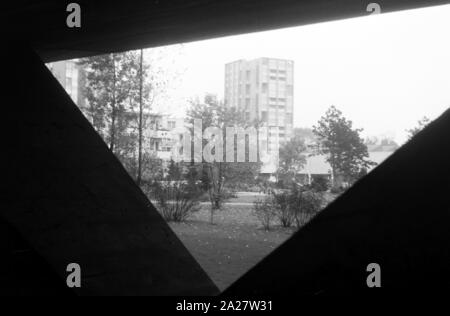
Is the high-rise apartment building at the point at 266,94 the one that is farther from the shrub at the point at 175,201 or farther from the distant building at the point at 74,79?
the distant building at the point at 74,79

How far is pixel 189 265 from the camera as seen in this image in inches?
275

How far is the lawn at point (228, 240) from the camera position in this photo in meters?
9.18

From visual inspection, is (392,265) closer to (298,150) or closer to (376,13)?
(376,13)

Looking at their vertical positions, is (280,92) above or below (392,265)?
above

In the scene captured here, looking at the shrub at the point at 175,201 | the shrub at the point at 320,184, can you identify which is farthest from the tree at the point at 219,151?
the shrub at the point at 320,184

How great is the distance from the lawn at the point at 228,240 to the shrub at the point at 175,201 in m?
0.28

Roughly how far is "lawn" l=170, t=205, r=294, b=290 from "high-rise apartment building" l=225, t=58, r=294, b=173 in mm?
1597

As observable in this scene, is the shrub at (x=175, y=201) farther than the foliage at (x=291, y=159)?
Yes

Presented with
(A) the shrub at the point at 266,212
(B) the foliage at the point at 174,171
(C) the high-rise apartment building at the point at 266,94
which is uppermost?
(C) the high-rise apartment building at the point at 266,94

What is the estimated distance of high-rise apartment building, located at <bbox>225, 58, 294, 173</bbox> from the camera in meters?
10.8

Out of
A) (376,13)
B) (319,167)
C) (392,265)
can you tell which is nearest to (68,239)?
(392,265)

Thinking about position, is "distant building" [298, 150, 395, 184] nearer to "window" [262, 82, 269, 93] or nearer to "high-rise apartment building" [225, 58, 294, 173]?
"high-rise apartment building" [225, 58, 294, 173]

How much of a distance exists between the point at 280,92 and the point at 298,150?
178 cm
